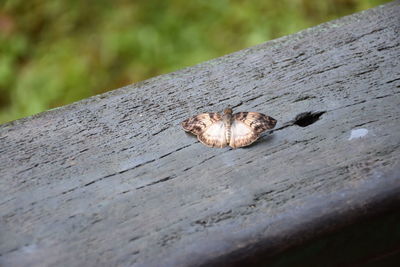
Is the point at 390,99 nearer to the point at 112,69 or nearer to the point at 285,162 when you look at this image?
the point at 285,162

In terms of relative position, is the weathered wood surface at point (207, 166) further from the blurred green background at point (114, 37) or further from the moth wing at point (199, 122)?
the blurred green background at point (114, 37)

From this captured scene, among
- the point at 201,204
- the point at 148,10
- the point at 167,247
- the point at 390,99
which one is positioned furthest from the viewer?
the point at 148,10

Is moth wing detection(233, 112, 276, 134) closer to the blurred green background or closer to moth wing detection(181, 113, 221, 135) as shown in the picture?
moth wing detection(181, 113, 221, 135)

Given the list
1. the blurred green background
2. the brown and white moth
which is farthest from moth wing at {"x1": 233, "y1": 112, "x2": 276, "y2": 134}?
the blurred green background

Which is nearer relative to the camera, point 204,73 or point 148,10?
point 204,73

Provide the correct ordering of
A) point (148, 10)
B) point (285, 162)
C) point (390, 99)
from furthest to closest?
point (148, 10)
point (390, 99)
point (285, 162)

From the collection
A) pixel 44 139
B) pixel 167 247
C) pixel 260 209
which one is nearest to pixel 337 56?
pixel 260 209
